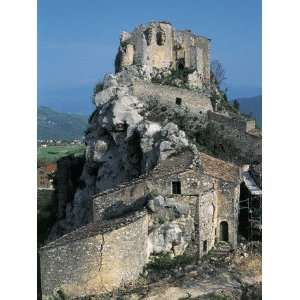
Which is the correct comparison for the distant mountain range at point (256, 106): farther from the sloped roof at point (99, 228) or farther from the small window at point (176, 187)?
the sloped roof at point (99, 228)

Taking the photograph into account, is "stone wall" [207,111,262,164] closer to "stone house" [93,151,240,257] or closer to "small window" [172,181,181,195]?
"stone house" [93,151,240,257]

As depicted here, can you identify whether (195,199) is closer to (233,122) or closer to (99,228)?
(99,228)

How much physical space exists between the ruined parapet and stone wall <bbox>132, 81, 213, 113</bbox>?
291 centimetres

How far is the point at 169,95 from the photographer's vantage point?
49.9 ft

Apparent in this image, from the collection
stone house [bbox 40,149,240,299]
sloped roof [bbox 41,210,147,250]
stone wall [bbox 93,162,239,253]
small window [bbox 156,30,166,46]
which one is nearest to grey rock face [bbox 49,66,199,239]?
stone house [bbox 40,149,240,299]

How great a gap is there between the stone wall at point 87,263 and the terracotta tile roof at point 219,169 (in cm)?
255

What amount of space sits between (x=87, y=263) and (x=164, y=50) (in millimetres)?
11579

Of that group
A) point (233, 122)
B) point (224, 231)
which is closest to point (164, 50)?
point (233, 122)

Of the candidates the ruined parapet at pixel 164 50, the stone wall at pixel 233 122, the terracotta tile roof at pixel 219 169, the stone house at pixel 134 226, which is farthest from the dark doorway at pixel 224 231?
the ruined parapet at pixel 164 50

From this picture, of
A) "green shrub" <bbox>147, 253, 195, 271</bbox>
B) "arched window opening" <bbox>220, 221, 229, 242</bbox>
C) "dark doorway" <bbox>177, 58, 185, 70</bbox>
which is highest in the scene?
"dark doorway" <bbox>177, 58, 185, 70</bbox>

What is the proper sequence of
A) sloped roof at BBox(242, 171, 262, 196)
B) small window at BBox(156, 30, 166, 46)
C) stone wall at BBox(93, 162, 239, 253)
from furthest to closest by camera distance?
1. small window at BBox(156, 30, 166, 46)
2. sloped roof at BBox(242, 171, 262, 196)
3. stone wall at BBox(93, 162, 239, 253)

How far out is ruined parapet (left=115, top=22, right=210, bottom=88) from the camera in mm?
18375
